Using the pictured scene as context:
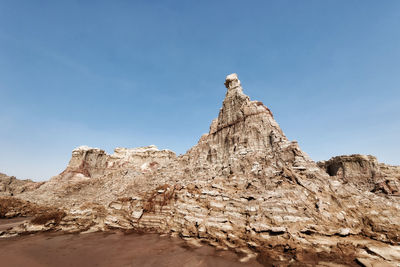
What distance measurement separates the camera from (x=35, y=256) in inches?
420

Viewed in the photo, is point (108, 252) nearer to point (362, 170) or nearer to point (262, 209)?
point (262, 209)

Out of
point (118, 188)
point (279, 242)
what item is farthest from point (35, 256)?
point (118, 188)

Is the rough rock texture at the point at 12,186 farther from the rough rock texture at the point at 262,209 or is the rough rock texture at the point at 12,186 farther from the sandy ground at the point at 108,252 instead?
the sandy ground at the point at 108,252

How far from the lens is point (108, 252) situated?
11.2 meters

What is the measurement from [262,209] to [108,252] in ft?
38.8

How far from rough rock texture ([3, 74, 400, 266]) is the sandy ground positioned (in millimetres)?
1659

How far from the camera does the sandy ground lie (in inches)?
385

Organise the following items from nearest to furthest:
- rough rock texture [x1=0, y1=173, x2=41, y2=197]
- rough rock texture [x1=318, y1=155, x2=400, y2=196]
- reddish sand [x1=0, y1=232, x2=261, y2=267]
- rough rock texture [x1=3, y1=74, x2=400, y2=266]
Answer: reddish sand [x1=0, y1=232, x2=261, y2=267], rough rock texture [x1=3, y1=74, x2=400, y2=266], rough rock texture [x1=318, y1=155, x2=400, y2=196], rough rock texture [x1=0, y1=173, x2=41, y2=197]

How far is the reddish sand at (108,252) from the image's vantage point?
9773 mm

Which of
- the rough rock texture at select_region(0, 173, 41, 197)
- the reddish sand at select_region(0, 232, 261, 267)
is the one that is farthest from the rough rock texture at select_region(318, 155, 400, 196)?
the rough rock texture at select_region(0, 173, 41, 197)

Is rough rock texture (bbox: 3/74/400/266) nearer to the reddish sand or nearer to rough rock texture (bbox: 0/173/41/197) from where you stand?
the reddish sand

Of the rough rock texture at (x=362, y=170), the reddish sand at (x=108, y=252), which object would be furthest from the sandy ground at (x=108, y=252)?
the rough rock texture at (x=362, y=170)

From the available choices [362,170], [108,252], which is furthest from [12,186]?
[362,170]

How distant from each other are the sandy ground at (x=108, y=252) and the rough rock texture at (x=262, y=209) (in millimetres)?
1659
